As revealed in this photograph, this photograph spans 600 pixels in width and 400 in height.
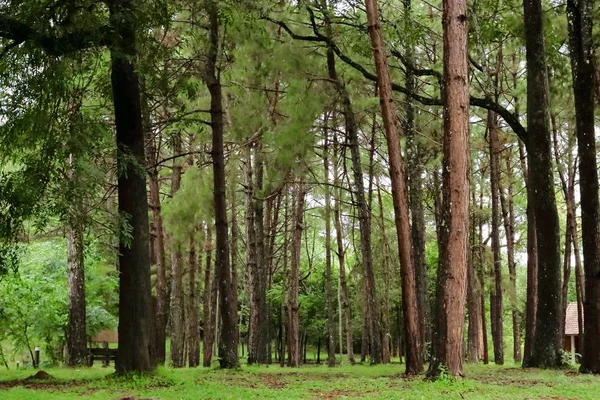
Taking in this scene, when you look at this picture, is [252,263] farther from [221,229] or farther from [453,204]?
[453,204]

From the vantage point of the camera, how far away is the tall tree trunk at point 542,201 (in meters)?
10.8

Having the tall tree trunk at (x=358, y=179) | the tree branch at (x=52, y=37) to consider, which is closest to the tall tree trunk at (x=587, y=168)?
the tall tree trunk at (x=358, y=179)

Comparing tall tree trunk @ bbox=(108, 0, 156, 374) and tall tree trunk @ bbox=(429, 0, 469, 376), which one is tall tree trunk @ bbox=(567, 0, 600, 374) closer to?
tall tree trunk @ bbox=(429, 0, 469, 376)

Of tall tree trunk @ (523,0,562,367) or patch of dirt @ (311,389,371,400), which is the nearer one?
patch of dirt @ (311,389,371,400)

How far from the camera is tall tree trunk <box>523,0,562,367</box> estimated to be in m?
10.8

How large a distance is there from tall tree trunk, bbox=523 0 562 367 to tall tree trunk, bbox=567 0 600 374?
1.82 ft

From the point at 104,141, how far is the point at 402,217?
481cm

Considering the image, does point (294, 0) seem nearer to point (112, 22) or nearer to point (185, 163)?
point (112, 22)

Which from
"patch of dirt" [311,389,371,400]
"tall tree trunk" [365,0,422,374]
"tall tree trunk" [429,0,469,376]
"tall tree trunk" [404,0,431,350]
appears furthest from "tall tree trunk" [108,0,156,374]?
"tall tree trunk" [404,0,431,350]

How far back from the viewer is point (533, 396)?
22.2ft

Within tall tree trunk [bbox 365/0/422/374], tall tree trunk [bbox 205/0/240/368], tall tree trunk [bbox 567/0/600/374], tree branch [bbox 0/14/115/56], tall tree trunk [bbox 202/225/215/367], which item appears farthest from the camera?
tall tree trunk [bbox 202/225/215/367]

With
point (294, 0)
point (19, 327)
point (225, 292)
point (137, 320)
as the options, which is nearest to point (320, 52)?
point (294, 0)

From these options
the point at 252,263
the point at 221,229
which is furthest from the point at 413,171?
the point at 252,263

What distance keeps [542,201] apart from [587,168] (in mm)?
1012
